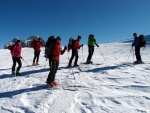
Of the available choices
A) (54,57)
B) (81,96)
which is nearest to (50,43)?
(54,57)

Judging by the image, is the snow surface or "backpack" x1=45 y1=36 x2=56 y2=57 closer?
the snow surface

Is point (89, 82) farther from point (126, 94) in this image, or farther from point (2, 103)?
point (2, 103)

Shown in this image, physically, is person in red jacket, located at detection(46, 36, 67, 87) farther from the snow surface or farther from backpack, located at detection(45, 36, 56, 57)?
the snow surface

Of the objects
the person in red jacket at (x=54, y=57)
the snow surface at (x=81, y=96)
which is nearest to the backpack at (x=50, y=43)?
the person in red jacket at (x=54, y=57)

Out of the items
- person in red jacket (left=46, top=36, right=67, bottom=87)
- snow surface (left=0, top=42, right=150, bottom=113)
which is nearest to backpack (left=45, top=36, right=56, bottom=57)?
person in red jacket (left=46, top=36, right=67, bottom=87)

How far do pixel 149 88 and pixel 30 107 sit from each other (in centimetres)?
450

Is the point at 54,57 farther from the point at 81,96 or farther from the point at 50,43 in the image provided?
the point at 81,96

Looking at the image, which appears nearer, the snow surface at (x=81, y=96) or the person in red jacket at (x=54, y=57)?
the snow surface at (x=81, y=96)

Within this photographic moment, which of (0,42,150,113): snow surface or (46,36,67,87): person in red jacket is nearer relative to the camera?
(0,42,150,113): snow surface

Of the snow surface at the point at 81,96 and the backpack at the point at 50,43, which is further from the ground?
the backpack at the point at 50,43

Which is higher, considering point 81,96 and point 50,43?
point 50,43

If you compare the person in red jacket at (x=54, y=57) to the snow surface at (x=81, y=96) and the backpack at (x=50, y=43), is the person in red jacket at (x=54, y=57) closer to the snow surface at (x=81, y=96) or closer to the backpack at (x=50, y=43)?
the backpack at (x=50, y=43)

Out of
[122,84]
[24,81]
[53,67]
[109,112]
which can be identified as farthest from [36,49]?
[109,112]

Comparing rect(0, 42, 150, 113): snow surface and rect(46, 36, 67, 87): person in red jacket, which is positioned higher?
rect(46, 36, 67, 87): person in red jacket
